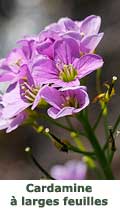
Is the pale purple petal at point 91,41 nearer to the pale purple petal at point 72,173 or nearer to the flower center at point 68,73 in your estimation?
the flower center at point 68,73

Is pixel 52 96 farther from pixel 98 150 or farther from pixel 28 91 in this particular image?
pixel 98 150

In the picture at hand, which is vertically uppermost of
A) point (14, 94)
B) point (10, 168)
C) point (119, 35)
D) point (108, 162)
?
point (14, 94)

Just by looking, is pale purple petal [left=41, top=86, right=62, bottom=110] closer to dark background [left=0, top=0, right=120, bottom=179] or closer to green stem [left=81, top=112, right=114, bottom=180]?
green stem [left=81, top=112, right=114, bottom=180]

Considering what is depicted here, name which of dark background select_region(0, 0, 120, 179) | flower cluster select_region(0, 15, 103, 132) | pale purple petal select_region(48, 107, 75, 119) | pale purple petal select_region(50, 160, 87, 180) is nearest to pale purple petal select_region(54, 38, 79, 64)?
flower cluster select_region(0, 15, 103, 132)

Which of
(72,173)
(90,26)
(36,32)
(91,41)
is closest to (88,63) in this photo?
(91,41)

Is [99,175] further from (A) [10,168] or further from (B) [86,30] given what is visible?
(A) [10,168]

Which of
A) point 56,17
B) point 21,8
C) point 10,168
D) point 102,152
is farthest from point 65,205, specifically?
point 21,8

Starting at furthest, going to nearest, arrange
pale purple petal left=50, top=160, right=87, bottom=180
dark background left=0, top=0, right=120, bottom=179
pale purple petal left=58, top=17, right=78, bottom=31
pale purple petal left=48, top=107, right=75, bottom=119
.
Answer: dark background left=0, top=0, right=120, bottom=179 < pale purple petal left=50, top=160, right=87, bottom=180 < pale purple petal left=58, top=17, right=78, bottom=31 < pale purple petal left=48, top=107, right=75, bottom=119
